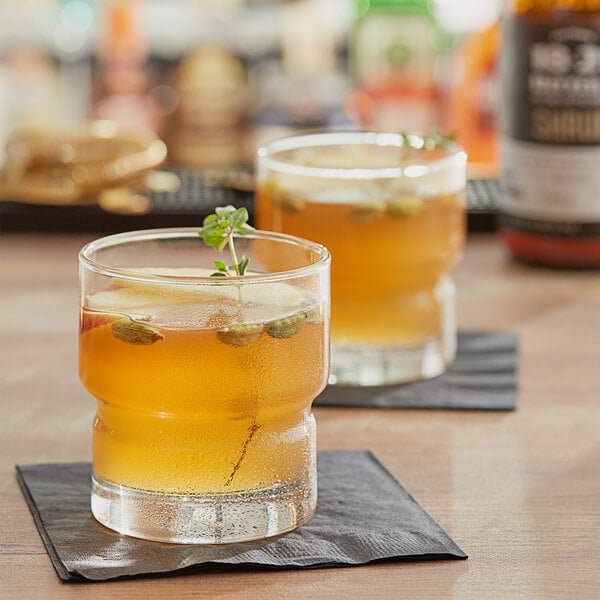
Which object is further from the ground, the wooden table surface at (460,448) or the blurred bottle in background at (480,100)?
the blurred bottle in background at (480,100)

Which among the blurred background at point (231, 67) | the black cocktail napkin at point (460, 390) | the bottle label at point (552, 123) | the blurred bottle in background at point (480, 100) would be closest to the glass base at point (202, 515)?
the black cocktail napkin at point (460, 390)

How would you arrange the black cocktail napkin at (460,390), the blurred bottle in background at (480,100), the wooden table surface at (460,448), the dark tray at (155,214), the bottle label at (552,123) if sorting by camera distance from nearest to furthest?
the wooden table surface at (460,448), the black cocktail napkin at (460,390), the bottle label at (552,123), the dark tray at (155,214), the blurred bottle in background at (480,100)

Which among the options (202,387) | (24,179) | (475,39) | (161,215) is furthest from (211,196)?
(202,387)

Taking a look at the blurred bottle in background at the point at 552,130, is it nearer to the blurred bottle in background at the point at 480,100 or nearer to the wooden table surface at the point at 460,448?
the wooden table surface at the point at 460,448

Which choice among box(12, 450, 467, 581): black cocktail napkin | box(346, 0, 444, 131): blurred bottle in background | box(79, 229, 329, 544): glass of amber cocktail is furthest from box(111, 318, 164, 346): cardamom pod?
box(346, 0, 444, 131): blurred bottle in background

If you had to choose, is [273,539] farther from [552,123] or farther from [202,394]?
[552,123]

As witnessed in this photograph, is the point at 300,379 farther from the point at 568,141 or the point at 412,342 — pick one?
the point at 568,141
